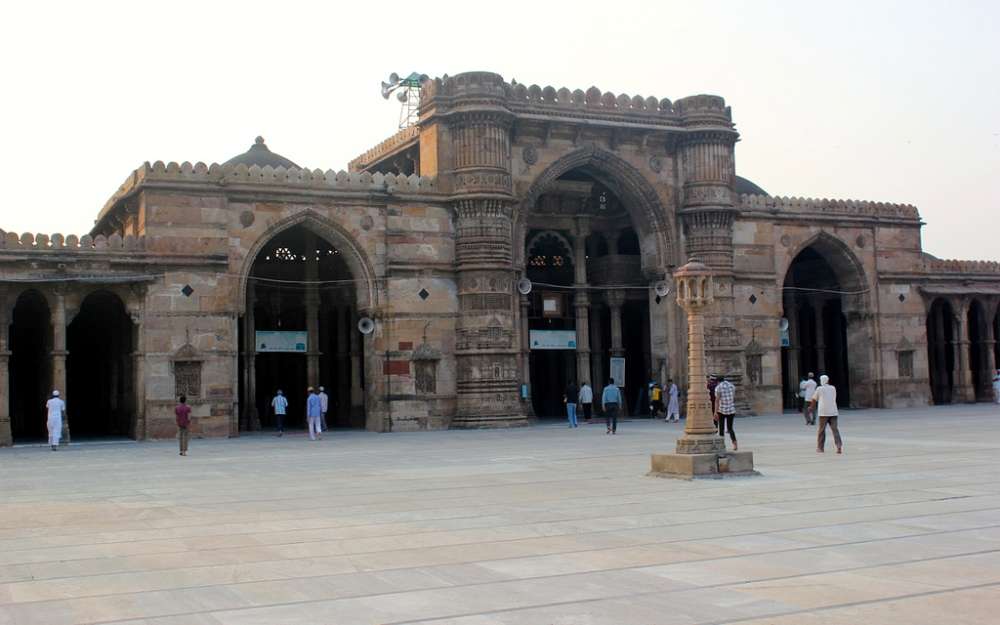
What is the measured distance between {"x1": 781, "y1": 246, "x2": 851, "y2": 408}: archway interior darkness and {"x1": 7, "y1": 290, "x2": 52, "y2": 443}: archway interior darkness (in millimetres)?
22535

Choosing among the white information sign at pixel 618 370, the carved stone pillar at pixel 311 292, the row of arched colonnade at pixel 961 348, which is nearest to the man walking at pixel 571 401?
the white information sign at pixel 618 370

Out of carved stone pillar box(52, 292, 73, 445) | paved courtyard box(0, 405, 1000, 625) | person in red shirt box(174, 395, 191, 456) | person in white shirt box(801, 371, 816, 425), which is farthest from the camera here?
person in white shirt box(801, 371, 816, 425)

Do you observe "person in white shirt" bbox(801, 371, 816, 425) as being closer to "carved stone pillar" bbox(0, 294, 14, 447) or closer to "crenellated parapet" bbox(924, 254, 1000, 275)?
"crenellated parapet" bbox(924, 254, 1000, 275)

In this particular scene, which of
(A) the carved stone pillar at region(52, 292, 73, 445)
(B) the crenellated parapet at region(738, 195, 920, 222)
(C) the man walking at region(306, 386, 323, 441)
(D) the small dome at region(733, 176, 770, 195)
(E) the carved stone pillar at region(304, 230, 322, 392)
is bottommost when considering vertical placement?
(C) the man walking at region(306, 386, 323, 441)

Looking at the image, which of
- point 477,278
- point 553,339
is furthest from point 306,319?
point 553,339

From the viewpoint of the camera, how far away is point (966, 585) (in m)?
6.99

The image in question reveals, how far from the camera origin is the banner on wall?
1115 inches

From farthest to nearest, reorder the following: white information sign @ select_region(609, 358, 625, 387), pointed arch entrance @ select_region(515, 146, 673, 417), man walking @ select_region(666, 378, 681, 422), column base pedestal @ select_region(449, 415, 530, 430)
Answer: white information sign @ select_region(609, 358, 625, 387) → pointed arch entrance @ select_region(515, 146, 673, 417) → man walking @ select_region(666, 378, 681, 422) → column base pedestal @ select_region(449, 415, 530, 430)

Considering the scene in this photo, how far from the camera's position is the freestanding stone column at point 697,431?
1377 cm

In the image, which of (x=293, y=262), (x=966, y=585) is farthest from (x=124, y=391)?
(x=966, y=585)

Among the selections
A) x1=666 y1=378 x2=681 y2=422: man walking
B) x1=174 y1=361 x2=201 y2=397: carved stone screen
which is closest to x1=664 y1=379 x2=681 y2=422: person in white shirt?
x1=666 y1=378 x2=681 y2=422: man walking

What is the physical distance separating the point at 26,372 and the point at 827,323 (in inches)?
1041

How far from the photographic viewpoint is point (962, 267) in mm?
36156

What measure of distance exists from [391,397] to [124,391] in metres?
6.90
